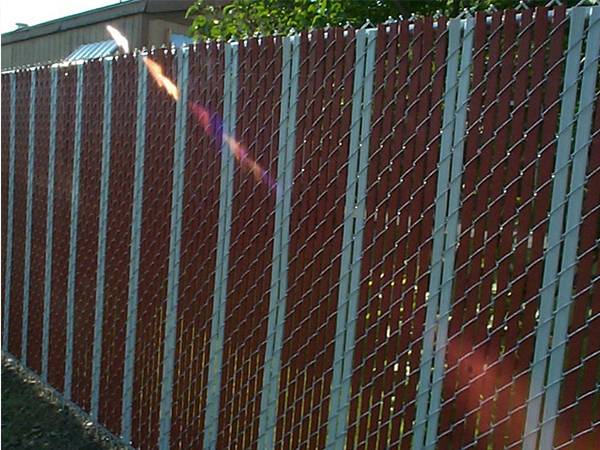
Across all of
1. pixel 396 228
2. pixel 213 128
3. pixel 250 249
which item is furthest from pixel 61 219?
pixel 396 228

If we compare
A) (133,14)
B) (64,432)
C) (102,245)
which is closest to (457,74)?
(102,245)

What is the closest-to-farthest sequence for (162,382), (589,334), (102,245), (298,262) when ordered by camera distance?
(589,334) → (298,262) → (162,382) → (102,245)

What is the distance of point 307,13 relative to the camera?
5.29m

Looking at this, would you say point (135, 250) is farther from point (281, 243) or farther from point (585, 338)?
point (585, 338)

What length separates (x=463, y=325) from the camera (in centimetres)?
244

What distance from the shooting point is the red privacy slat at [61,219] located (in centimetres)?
486

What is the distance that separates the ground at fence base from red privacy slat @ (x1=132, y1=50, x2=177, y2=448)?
420mm

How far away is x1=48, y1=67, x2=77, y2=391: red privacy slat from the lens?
191 inches

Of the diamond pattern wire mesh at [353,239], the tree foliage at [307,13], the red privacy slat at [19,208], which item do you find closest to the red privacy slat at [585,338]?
the diamond pattern wire mesh at [353,239]

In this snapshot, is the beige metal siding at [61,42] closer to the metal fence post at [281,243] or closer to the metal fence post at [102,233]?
the metal fence post at [102,233]

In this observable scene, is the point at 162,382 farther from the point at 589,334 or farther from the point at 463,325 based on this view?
the point at 589,334

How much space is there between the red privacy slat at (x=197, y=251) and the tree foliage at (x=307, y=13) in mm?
1675

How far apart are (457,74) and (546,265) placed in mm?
724

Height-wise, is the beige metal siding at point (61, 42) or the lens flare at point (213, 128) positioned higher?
the beige metal siding at point (61, 42)
